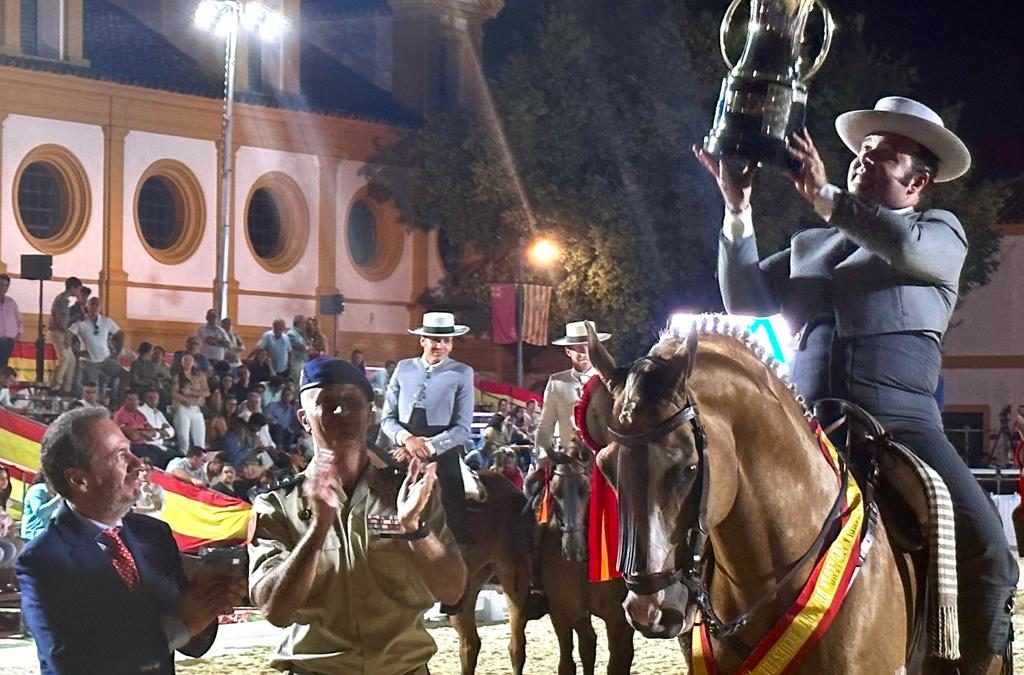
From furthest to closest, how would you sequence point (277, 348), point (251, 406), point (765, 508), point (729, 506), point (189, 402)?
1. point (277, 348)
2. point (251, 406)
3. point (189, 402)
4. point (765, 508)
5. point (729, 506)

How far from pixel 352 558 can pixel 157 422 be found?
1485 centimetres

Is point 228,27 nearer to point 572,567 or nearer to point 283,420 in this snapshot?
point 283,420

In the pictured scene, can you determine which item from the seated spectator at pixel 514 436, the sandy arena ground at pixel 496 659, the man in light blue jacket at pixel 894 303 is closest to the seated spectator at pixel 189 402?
the seated spectator at pixel 514 436

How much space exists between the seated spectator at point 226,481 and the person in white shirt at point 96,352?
371 centimetres

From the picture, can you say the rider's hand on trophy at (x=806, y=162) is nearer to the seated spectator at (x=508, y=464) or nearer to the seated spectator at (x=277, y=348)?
the seated spectator at (x=508, y=464)

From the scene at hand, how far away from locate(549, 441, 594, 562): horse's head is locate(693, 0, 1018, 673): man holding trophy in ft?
19.2

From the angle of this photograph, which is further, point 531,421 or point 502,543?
point 531,421

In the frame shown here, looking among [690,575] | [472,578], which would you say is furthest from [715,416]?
[472,578]

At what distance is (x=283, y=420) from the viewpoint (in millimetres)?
22453

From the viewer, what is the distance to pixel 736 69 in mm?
5426

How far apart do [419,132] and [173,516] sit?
83.1 feet

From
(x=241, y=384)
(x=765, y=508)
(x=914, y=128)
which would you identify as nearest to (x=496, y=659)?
(x=914, y=128)

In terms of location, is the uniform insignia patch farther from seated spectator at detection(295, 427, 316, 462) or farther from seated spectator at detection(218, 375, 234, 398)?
seated spectator at detection(218, 375, 234, 398)

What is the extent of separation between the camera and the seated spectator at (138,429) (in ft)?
56.6
